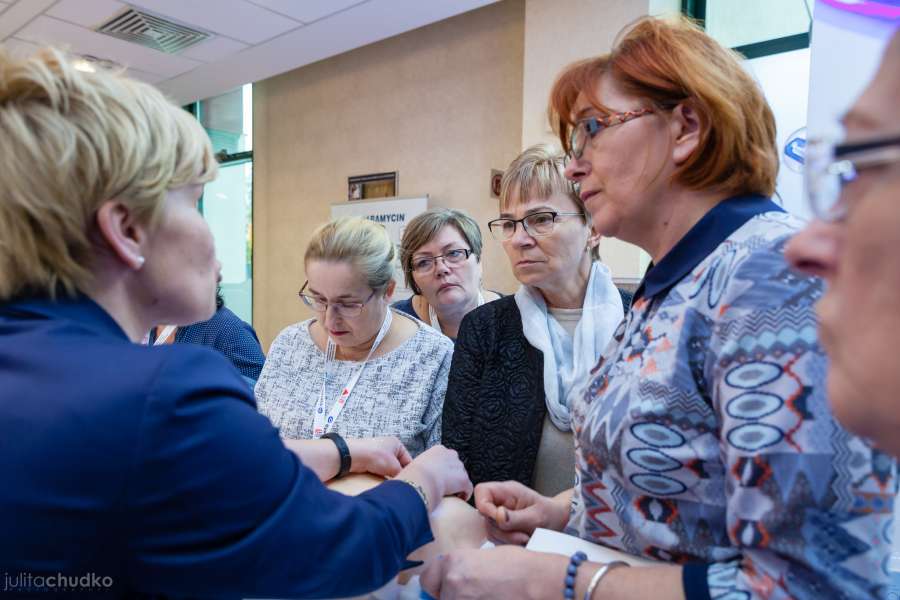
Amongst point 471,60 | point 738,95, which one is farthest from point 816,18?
point 471,60

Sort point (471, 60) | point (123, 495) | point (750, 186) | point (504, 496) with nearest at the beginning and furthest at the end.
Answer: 1. point (123, 495)
2. point (750, 186)
3. point (504, 496)
4. point (471, 60)

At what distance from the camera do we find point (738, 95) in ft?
3.16

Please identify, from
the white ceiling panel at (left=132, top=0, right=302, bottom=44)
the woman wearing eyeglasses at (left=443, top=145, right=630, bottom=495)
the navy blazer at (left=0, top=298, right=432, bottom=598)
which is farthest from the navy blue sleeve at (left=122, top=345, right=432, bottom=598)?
the white ceiling panel at (left=132, top=0, right=302, bottom=44)

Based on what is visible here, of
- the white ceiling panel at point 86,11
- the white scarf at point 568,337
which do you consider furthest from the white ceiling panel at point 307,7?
the white scarf at point 568,337

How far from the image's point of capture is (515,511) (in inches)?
47.1

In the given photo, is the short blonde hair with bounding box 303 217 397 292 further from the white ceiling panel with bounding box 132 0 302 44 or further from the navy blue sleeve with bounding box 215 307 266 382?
the white ceiling panel with bounding box 132 0 302 44

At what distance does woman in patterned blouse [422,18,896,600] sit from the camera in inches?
26.4

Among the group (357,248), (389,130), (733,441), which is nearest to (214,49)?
(389,130)

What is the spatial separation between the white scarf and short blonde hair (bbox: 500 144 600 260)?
0.60 feet

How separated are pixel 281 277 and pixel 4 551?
6.15m

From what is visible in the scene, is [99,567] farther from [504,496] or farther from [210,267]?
[504,496]

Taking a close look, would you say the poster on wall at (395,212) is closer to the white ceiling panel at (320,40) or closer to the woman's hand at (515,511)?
the white ceiling panel at (320,40)

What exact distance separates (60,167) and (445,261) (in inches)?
77.8

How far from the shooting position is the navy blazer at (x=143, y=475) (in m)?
0.66
